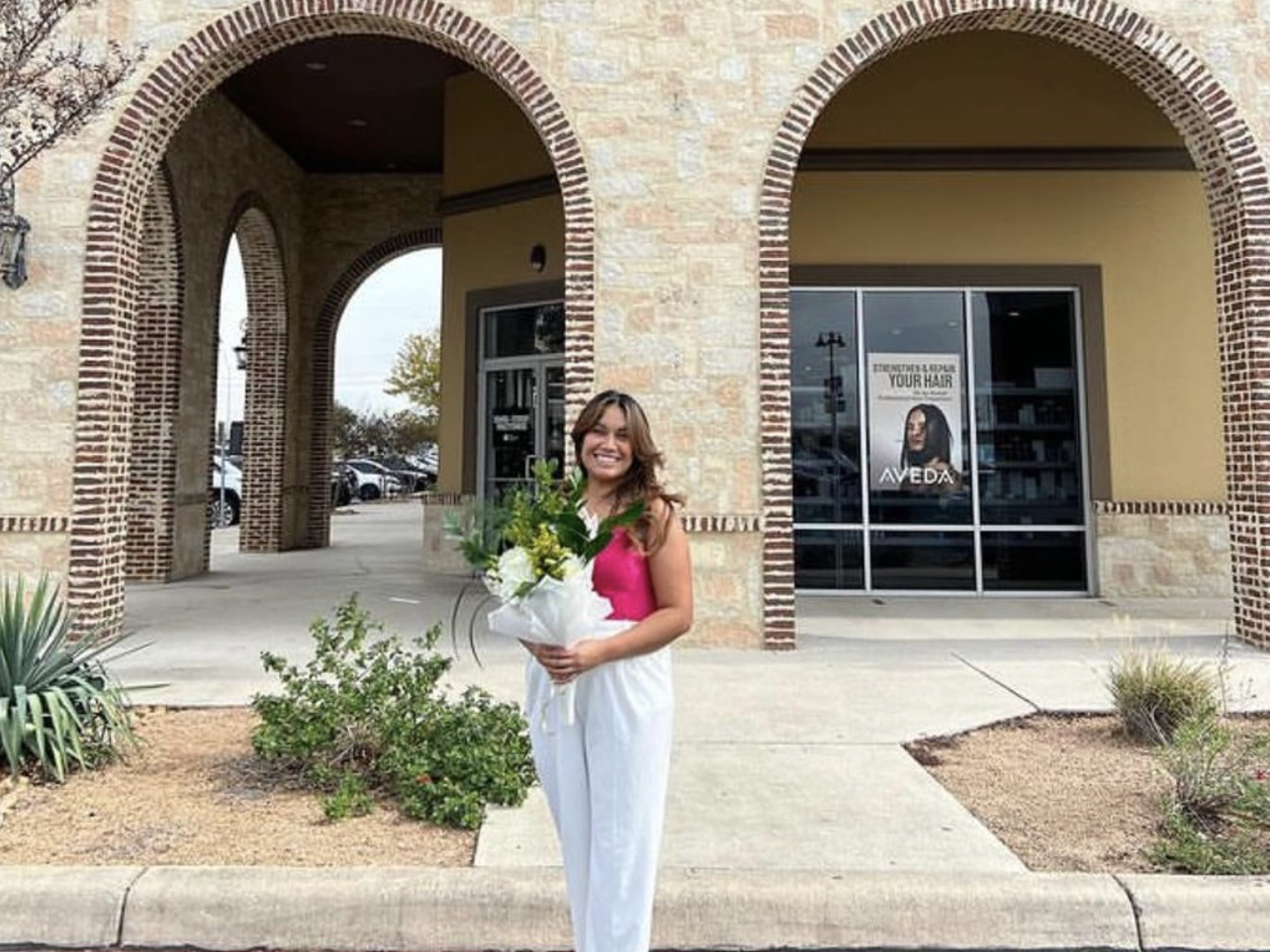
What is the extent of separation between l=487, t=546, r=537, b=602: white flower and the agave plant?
10.4 ft

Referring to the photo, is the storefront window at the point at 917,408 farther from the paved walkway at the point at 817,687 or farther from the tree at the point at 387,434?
the tree at the point at 387,434

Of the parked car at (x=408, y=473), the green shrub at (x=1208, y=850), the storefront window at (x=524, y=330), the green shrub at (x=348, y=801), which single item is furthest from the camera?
the parked car at (x=408, y=473)

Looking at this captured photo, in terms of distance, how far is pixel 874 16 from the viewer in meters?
7.29

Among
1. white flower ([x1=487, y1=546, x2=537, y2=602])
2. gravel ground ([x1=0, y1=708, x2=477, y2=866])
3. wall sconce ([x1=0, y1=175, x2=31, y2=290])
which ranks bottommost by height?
gravel ground ([x1=0, y1=708, x2=477, y2=866])

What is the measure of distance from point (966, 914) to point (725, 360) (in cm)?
493

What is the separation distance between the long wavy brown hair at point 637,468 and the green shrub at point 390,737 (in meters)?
1.97

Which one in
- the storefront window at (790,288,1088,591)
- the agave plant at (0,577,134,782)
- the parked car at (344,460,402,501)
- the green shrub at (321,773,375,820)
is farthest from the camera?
the parked car at (344,460,402,501)

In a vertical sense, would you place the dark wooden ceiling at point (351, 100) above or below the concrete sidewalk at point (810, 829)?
above

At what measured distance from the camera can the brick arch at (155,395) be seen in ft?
36.0

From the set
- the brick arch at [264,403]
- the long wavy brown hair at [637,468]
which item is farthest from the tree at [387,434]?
the long wavy brown hair at [637,468]

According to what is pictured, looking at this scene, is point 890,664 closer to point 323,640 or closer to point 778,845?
point 778,845

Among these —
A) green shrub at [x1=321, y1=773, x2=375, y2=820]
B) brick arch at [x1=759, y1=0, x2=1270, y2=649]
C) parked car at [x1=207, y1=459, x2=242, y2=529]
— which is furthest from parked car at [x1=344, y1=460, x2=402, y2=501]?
green shrub at [x1=321, y1=773, x2=375, y2=820]

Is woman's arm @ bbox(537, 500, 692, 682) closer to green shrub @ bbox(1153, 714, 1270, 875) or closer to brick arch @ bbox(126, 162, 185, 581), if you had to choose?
green shrub @ bbox(1153, 714, 1270, 875)

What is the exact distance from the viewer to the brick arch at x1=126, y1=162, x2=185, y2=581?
1097 centimetres
